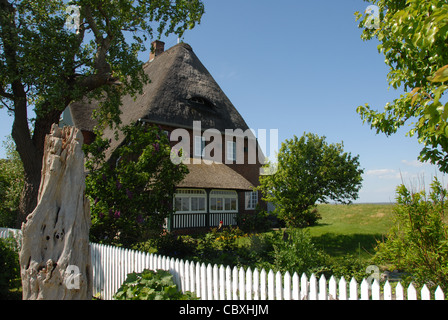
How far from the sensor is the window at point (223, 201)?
21.3 metres

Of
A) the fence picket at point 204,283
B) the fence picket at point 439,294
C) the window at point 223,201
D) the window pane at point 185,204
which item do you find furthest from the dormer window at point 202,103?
the fence picket at point 439,294

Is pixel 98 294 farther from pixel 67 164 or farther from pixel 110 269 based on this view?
pixel 67 164

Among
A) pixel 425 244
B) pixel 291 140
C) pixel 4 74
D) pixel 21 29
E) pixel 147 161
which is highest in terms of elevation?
pixel 21 29

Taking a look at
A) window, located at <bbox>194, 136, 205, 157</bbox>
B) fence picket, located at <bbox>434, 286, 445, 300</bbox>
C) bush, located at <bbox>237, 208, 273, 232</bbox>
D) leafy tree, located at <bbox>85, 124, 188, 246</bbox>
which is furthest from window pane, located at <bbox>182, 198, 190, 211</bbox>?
fence picket, located at <bbox>434, 286, 445, 300</bbox>

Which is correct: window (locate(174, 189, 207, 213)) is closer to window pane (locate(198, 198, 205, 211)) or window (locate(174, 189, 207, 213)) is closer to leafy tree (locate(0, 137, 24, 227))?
window pane (locate(198, 198, 205, 211))

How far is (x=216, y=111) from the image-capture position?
24.2m

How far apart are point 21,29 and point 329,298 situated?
48.6ft

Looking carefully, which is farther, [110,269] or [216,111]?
[216,111]

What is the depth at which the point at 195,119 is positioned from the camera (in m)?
22.2

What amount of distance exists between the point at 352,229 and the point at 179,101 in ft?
45.5

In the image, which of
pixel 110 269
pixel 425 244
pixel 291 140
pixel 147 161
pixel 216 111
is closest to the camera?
pixel 425 244

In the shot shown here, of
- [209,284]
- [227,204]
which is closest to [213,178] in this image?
[227,204]
